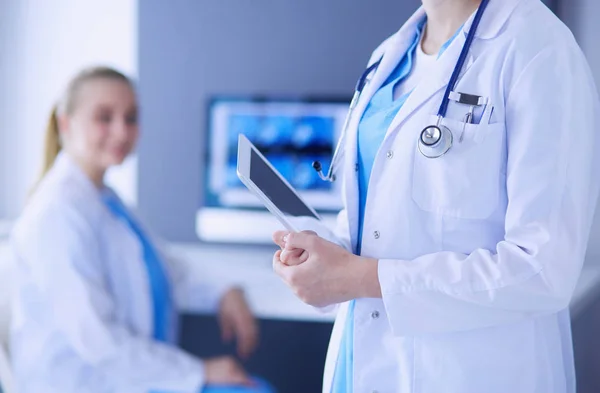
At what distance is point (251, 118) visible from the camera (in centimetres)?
235

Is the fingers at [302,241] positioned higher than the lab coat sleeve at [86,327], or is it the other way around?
the fingers at [302,241]

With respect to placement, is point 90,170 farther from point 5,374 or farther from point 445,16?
point 445,16

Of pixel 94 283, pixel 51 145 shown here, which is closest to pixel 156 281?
pixel 94 283

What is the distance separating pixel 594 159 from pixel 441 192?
8.0 inches

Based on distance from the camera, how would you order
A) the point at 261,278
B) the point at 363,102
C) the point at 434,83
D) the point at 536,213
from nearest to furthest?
the point at 536,213
the point at 434,83
the point at 363,102
the point at 261,278

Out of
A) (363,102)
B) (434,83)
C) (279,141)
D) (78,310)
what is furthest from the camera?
(279,141)

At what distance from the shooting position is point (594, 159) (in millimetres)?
846

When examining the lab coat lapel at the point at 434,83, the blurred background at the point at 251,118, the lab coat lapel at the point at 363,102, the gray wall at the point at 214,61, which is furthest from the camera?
the gray wall at the point at 214,61

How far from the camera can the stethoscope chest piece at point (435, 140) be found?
0.83 metres

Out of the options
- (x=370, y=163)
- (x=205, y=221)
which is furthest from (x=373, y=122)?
(x=205, y=221)

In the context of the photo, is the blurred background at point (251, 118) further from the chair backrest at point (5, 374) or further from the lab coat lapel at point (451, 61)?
the lab coat lapel at point (451, 61)

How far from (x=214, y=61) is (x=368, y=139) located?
1704 mm

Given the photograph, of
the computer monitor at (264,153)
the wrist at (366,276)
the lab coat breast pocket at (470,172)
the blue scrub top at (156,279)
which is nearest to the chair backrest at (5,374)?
the blue scrub top at (156,279)

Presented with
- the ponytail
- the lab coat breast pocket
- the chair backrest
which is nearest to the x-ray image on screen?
the ponytail
